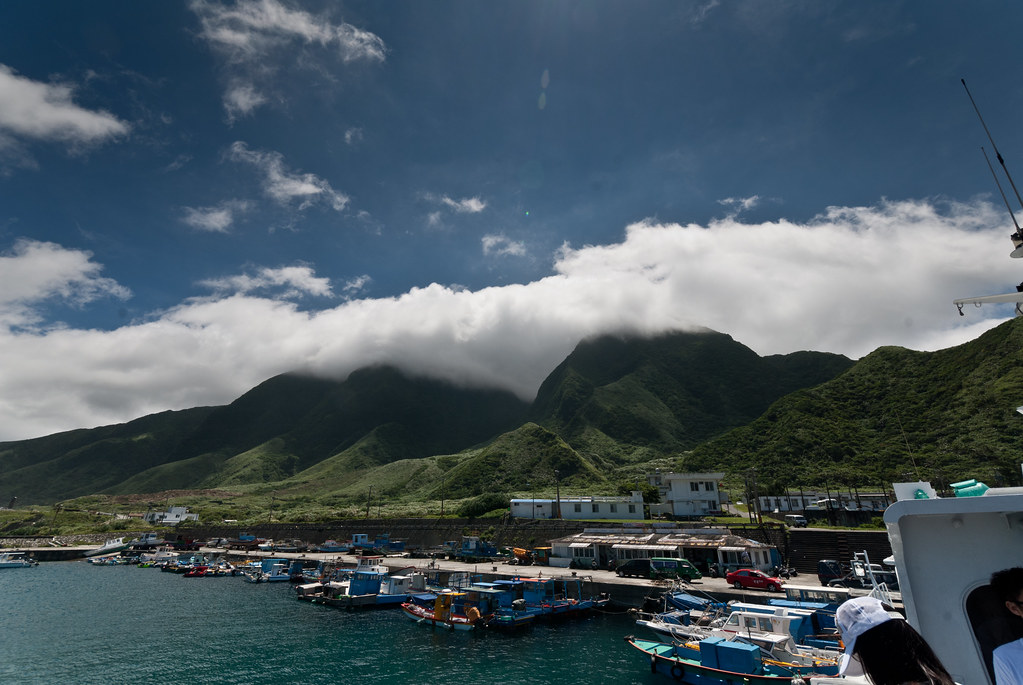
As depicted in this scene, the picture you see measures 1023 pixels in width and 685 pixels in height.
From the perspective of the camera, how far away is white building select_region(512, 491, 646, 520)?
69.9 m

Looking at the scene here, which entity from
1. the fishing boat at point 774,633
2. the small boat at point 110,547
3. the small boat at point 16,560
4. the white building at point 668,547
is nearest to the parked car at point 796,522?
the white building at point 668,547

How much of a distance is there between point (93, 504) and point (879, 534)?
215475 mm

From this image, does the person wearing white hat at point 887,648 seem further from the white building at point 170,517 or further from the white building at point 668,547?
the white building at point 170,517

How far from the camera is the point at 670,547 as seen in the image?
47.8 metres

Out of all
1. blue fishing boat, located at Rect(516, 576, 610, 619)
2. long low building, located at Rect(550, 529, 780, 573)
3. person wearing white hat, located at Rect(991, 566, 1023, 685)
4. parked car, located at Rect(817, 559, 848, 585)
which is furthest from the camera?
long low building, located at Rect(550, 529, 780, 573)

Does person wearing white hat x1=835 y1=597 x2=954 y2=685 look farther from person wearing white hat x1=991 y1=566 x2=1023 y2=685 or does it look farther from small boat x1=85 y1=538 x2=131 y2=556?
small boat x1=85 y1=538 x2=131 y2=556

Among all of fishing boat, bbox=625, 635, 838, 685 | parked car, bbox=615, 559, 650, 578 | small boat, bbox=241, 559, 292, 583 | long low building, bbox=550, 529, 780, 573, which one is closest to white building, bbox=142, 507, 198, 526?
small boat, bbox=241, 559, 292, 583

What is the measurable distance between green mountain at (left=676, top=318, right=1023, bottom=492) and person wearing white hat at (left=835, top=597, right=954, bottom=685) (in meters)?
88.1

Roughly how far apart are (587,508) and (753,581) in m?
34.1

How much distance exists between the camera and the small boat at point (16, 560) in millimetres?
87188

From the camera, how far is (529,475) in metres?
130

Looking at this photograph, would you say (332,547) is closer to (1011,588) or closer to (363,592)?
(363,592)

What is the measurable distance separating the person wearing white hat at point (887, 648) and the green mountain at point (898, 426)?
3467 inches

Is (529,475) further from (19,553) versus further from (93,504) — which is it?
(93,504)
